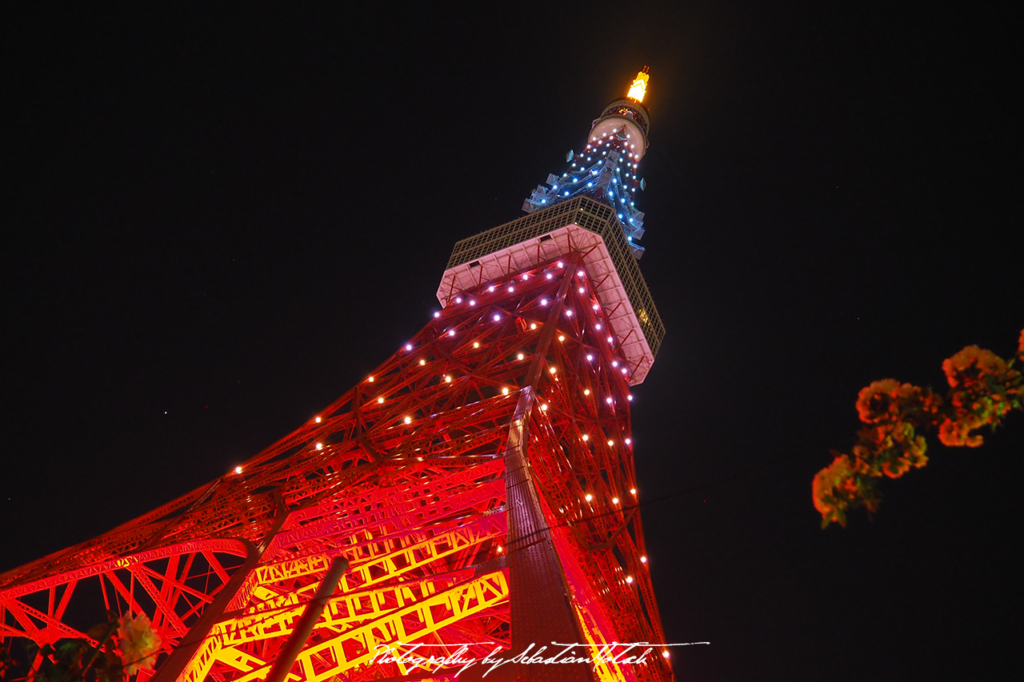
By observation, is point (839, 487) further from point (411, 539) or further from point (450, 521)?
point (411, 539)

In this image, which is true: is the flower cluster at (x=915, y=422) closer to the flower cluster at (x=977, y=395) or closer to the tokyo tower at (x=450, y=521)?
the flower cluster at (x=977, y=395)

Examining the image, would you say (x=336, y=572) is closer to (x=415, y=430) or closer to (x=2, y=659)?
(x=2, y=659)

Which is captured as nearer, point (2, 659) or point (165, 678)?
point (2, 659)

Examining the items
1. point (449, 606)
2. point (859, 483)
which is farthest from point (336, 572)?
point (449, 606)

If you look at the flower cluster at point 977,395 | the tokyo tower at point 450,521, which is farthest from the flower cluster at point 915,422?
the tokyo tower at point 450,521

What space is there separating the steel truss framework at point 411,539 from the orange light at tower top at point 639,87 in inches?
867

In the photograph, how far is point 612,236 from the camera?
23.7 metres

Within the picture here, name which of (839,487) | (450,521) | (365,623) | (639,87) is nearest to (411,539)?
(450,521)

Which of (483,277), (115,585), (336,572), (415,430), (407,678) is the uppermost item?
(483,277)

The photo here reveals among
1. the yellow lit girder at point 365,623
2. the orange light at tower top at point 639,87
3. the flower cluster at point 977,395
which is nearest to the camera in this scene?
the flower cluster at point 977,395

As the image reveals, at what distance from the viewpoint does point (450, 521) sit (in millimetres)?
11328

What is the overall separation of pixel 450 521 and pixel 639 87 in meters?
32.4

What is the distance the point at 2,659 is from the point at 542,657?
3.04m

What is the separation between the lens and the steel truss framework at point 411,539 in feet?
26.6
